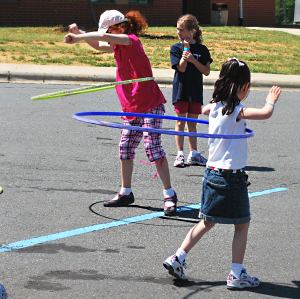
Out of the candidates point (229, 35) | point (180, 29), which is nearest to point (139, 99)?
point (180, 29)

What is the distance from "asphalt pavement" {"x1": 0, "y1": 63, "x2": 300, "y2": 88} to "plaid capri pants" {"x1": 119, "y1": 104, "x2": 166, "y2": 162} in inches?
357

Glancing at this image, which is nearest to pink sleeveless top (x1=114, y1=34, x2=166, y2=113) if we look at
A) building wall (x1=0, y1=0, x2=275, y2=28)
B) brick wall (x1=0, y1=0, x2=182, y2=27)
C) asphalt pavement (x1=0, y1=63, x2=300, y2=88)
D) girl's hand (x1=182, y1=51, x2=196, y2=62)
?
girl's hand (x1=182, y1=51, x2=196, y2=62)

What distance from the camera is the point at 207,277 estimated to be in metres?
5.54

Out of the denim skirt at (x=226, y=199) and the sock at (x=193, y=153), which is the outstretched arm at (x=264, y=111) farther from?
the sock at (x=193, y=153)

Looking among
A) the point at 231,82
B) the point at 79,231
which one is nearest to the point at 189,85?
the point at 79,231

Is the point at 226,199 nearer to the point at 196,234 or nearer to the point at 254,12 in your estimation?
the point at 196,234

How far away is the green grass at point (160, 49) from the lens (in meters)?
18.6

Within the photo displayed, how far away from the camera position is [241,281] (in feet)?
17.3

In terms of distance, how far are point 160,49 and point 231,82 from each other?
16328mm

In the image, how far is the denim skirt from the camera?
206 inches

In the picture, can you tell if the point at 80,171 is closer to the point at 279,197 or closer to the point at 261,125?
the point at 279,197

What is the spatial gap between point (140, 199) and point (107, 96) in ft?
22.1

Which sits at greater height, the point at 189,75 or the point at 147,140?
the point at 189,75

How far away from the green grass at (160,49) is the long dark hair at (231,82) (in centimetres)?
1302
